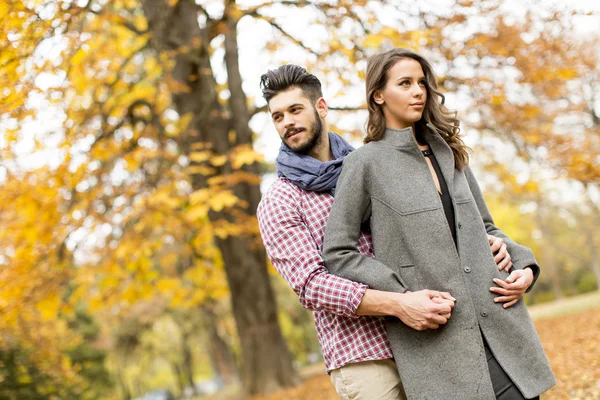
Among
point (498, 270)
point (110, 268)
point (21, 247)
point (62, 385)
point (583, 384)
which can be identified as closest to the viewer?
point (498, 270)

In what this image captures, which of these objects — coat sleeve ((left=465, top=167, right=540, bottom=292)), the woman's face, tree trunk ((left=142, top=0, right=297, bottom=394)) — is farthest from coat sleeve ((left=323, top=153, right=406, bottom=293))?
tree trunk ((left=142, top=0, right=297, bottom=394))

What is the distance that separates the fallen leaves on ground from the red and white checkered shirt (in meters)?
3.80

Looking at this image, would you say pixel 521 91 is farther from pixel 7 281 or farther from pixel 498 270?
pixel 7 281

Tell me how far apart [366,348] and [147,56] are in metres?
11.8

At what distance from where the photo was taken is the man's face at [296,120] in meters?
2.87

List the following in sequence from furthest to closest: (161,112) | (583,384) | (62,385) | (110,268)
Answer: (62,385) < (161,112) < (110,268) < (583,384)

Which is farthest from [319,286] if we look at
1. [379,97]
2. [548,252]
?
[548,252]

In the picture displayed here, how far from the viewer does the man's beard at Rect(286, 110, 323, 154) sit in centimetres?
286

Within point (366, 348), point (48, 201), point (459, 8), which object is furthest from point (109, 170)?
point (366, 348)

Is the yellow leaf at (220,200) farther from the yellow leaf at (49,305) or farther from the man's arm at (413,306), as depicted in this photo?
the man's arm at (413,306)

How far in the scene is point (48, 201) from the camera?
8453 mm

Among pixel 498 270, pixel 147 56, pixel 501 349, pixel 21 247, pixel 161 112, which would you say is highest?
pixel 147 56

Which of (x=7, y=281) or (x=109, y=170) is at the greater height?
(x=109, y=170)

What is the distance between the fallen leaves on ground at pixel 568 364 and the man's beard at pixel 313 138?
4013 mm
